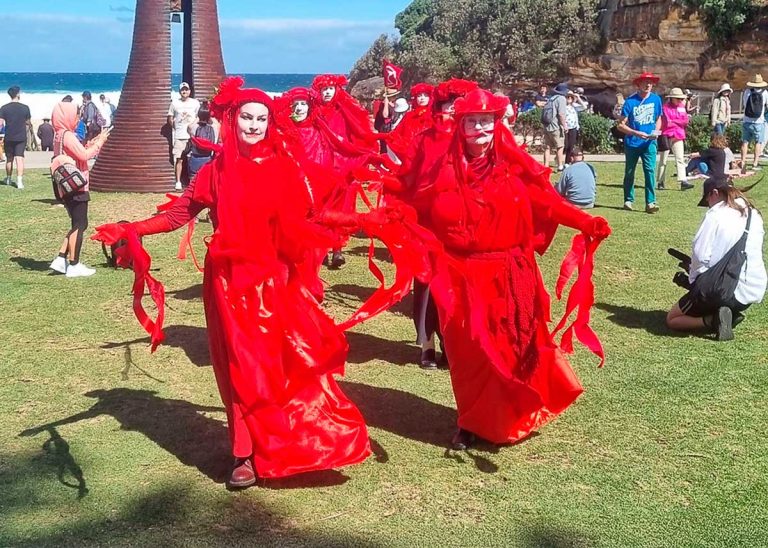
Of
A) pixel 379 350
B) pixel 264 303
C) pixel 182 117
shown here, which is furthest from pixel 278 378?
pixel 182 117

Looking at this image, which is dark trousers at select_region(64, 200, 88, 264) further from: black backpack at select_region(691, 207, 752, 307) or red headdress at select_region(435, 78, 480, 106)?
black backpack at select_region(691, 207, 752, 307)

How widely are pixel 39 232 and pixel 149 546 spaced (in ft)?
30.0

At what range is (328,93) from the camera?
9391 millimetres

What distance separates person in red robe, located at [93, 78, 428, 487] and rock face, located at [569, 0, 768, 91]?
2576cm

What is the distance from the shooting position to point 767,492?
14.5 feet

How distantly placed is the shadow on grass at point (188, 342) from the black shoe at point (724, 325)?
13.2 feet

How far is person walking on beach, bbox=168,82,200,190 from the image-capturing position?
46.0 feet

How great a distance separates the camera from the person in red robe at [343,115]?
9391 millimetres

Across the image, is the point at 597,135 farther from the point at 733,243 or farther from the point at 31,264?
the point at 733,243

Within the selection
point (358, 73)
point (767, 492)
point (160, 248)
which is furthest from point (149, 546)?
point (358, 73)

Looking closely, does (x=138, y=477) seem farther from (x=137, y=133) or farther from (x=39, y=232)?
(x=137, y=133)

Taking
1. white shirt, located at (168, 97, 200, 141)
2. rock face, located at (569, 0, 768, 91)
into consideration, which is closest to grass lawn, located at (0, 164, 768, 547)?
white shirt, located at (168, 97, 200, 141)

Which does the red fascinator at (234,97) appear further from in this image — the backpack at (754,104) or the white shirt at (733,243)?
the backpack at (754,104)

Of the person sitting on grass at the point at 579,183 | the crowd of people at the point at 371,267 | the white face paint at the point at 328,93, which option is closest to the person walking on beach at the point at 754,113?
the person sitting on grass at the point at 579,183
